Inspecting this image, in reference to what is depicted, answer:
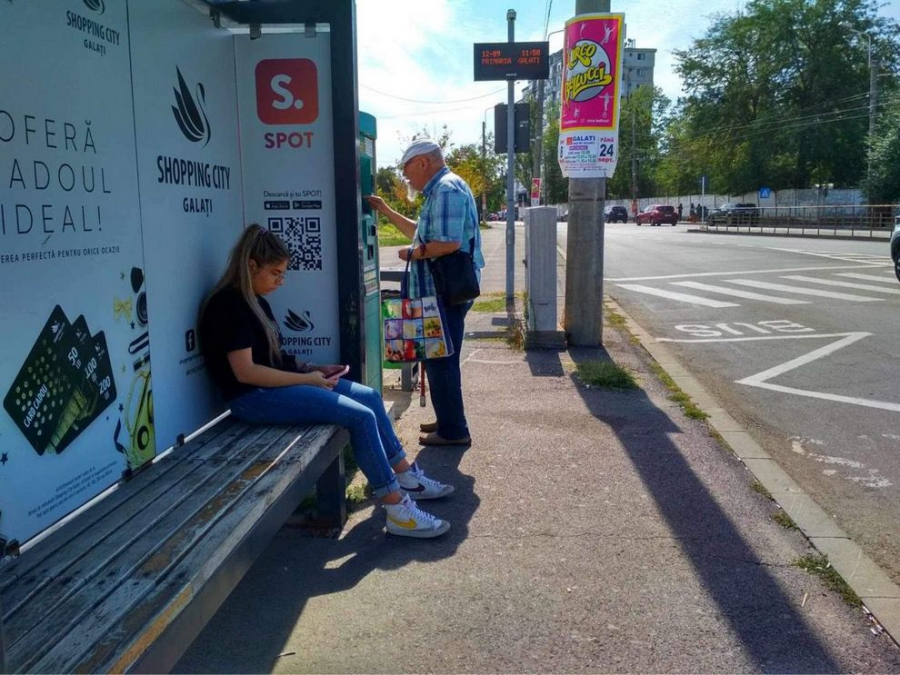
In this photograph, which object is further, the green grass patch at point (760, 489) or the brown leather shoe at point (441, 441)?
the brown leather shoe at point (441, 441)

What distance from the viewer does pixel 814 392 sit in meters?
6.79

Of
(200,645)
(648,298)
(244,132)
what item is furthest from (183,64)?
(648,298)

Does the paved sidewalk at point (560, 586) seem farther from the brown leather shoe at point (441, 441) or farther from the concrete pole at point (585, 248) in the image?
the concrete pole at point (585, 248)

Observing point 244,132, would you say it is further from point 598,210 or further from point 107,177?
point 598,210

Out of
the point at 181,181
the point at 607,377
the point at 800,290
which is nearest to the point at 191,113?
the point at 181,181

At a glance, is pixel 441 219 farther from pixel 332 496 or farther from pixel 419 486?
pixel 332 496

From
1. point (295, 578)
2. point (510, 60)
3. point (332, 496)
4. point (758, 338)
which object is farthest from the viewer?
point (510, 60)

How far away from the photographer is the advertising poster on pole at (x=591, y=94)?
303 inches

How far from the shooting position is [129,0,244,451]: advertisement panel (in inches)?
131

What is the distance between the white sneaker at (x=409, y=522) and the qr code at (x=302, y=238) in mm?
1380

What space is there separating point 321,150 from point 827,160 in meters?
56.4

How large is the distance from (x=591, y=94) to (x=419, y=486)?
5067 mm

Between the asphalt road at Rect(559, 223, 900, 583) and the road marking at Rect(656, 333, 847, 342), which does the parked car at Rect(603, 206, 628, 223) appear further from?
the road marking at Rect(656, 333, 847, 342)

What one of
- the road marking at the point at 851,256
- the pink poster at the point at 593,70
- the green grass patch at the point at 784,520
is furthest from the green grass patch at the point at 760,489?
the road marking at the point at 851,256
